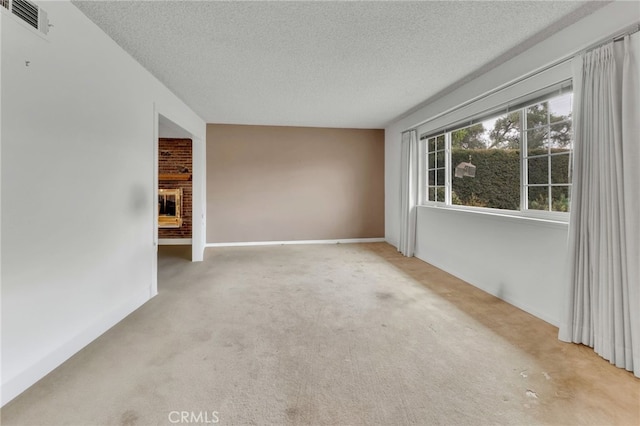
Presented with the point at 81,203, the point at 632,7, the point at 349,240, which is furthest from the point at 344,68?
the point at 349,240

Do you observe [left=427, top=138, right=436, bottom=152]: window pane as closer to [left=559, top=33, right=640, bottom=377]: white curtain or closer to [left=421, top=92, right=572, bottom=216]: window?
[left=421, top=92, right=572, bottom=216]: window

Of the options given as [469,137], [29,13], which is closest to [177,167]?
[29,13]

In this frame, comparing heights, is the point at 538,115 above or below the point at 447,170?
above

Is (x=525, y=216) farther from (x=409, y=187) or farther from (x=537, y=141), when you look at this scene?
(x=409, y=187)

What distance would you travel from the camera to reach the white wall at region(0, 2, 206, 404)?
1616mm

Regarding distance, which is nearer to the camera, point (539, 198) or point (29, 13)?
point (29, 13)

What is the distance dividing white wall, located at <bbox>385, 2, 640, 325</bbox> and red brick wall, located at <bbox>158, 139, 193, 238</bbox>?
17.2ft

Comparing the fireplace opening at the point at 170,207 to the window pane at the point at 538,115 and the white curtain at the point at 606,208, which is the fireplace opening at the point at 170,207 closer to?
the window pane at the point at 538,115

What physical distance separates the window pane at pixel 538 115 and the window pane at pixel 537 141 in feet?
0.20

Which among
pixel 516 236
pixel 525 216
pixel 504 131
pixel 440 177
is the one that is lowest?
pixel 516 236

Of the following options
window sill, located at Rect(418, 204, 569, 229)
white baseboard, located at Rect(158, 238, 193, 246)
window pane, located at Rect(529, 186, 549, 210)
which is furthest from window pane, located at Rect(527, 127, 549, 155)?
white baseboard, located at Rect(158, 238, 193, 246)

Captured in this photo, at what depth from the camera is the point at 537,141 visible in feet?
9.16

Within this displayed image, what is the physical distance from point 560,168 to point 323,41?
8.22 ft

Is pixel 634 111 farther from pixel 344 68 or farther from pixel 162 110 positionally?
pixel 162 110
